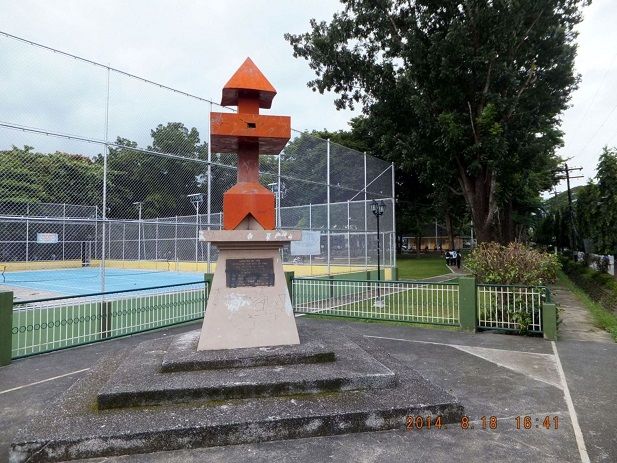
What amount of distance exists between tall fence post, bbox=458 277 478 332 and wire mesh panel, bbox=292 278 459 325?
68 cm

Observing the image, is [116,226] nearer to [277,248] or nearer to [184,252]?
[184,252]

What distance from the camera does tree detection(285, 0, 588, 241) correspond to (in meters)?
14.1

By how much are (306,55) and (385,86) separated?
156 inches

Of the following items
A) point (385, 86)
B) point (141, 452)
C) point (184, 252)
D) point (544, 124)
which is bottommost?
point (141, 452)

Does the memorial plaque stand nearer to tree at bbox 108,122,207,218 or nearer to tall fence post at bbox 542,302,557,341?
tree at bbox 108,122,207,218

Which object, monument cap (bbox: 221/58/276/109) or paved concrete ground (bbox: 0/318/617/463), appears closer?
paved concrete ground (bbox: 0/318/617/463)

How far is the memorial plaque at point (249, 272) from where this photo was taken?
5.68 m

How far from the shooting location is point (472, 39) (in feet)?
47.0

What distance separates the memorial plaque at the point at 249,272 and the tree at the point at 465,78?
36.2 ft

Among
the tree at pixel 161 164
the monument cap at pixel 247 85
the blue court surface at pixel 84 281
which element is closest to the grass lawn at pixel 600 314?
the monument cap at pixel 247 85

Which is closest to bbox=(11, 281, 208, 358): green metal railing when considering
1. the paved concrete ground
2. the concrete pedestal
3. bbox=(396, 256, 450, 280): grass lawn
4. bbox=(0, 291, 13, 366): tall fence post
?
bbox=(0, 291, 13, 366): tall fence post

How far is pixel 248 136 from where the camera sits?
19.7 feet

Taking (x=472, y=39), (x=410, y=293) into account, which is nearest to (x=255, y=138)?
(x=410, y=293)
